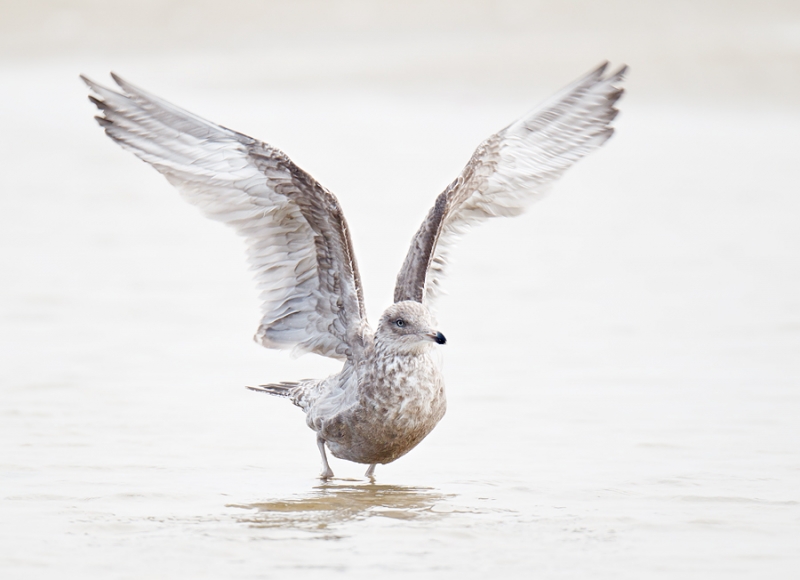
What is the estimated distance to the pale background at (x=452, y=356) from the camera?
17.6 ft

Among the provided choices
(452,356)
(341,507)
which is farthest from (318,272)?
(452,356)

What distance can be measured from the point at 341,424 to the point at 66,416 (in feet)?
5.87

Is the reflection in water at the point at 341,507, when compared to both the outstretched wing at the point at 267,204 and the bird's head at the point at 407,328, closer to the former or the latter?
the bird's head at the point at 407,328

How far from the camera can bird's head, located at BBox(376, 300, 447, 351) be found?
21.0 feet

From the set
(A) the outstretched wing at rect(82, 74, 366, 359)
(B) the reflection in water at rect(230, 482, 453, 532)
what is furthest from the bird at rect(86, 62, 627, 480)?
(B) the reflection in water at rect(230, 482, 453, 532)

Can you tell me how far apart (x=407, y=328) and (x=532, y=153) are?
80.3 inches

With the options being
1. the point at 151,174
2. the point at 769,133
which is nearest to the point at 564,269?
the point at 151,174

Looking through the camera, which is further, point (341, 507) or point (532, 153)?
point (532, 153)

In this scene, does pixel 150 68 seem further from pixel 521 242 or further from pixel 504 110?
pixel 521 242

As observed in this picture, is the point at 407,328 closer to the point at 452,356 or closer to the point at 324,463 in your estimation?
the point at 324,463

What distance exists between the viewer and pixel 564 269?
12195 mm

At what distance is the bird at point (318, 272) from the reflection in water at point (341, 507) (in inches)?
10.5

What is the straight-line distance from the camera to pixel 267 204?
269 inches

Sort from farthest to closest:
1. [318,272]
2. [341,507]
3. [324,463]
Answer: [318,272], [324,463], [341,507]
